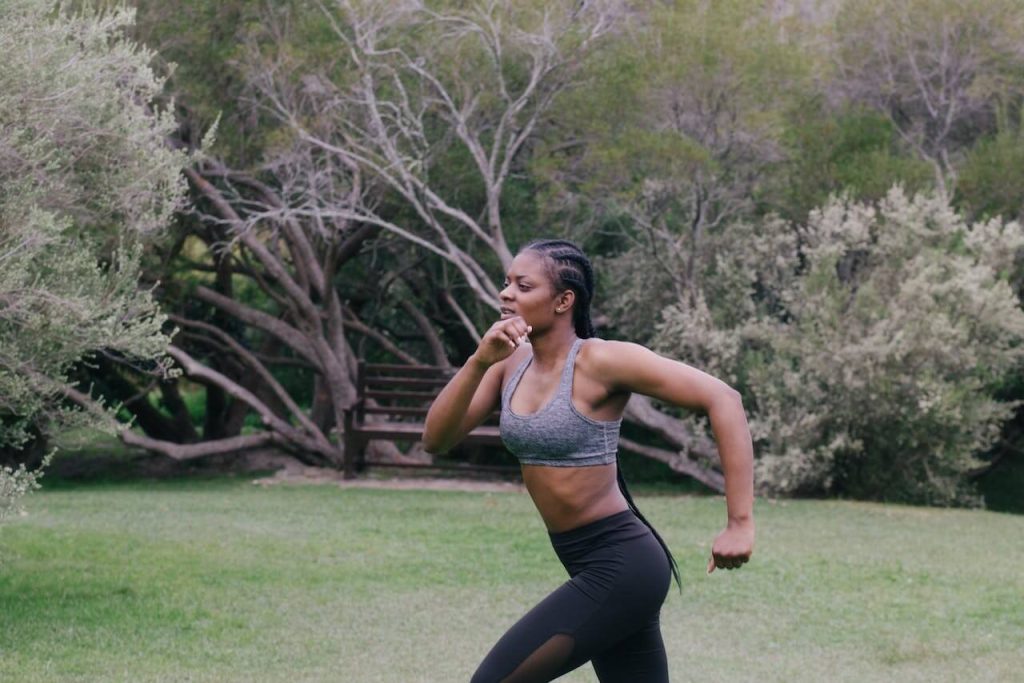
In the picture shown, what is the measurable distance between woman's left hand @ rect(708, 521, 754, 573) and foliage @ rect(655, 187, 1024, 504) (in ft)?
39.9

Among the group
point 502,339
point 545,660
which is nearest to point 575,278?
point 502,339

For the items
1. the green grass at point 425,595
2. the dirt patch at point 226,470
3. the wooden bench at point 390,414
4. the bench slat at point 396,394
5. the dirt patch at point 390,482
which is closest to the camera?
the green grass at point 425,595

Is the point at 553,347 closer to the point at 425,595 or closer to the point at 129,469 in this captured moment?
the point at 425,595

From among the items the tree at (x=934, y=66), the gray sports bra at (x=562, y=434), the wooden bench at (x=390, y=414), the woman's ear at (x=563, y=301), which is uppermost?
the tree at (x=934, y=66)

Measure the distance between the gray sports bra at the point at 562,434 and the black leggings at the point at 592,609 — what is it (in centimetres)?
20

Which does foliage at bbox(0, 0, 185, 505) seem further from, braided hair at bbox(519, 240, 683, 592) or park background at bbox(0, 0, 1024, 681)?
braided hair at bbox(519, 240, 683, 592)

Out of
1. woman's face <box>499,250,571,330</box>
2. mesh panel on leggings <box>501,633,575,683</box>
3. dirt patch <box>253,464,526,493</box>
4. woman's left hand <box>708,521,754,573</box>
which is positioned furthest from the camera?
dirt patch <box>253,464,526,493</box>

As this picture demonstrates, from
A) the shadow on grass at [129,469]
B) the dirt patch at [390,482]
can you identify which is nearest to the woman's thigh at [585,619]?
the dirt patch at [390,482]

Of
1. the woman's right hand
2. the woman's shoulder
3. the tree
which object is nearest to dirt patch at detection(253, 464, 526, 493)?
the tree

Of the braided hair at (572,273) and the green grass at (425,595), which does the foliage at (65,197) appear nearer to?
the green grass at (425,595)

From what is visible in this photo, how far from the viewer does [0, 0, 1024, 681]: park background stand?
330 inches

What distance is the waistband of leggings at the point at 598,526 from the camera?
393cm

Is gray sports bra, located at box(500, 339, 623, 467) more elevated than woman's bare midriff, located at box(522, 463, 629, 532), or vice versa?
gray sports bra, located at box(500, 339, 623, 467)

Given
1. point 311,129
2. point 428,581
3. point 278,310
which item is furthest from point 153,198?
point 278,310
